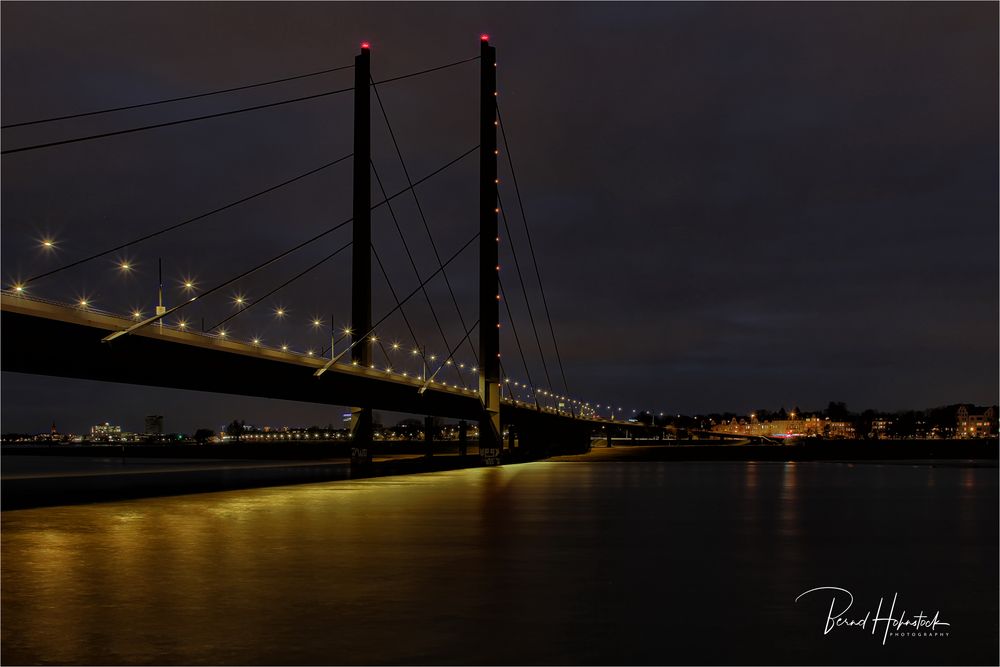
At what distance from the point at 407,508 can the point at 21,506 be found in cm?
1476

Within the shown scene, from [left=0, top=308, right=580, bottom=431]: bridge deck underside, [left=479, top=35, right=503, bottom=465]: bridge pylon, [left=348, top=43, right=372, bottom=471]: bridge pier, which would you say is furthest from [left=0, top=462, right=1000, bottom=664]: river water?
[left=479, top=35, right=503, bottom=465]: bridge pylon

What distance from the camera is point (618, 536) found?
24938mm

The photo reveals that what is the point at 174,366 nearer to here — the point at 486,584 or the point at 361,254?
the point at 361,254

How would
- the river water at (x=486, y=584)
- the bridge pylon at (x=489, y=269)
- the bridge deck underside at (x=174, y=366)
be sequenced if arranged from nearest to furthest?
the river water at (x=486, y=584) → the bridge deck underside at (x=174, y=366) → the bridge pylon at (x=489, y=269)

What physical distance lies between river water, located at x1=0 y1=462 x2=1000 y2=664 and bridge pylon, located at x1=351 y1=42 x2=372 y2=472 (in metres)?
39.8

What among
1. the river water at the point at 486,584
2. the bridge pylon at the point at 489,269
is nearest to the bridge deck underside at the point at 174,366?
the bridge pylon at the point at 489,269

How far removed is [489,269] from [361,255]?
15.8 m

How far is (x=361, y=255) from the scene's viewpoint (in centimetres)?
7369

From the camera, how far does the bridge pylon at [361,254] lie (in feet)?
240

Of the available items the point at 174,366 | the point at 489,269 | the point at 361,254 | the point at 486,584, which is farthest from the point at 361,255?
the point at 486,584

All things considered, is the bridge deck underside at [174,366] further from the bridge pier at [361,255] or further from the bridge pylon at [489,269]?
the bridge pylon at [489,269]

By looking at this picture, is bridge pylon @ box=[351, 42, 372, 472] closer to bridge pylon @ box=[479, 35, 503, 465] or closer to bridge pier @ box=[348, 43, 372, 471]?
bridge pier @ box=[348, 43, 372, 471]

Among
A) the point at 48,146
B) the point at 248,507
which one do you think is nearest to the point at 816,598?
the point at 248,507

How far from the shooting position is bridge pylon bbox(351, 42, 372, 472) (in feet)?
240
